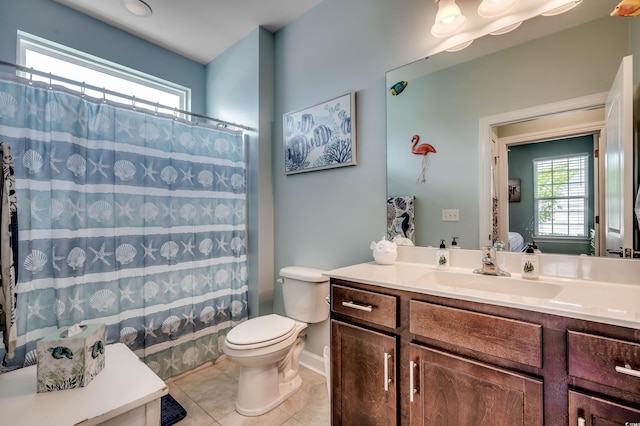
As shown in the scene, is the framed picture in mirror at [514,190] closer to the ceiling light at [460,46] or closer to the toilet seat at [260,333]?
the ceiling light at [460,46]

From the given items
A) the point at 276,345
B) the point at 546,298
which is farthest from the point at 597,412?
Answer: the point at 276,345

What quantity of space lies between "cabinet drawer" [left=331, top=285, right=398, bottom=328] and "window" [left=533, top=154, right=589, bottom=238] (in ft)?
2.56

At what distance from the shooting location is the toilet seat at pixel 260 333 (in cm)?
157

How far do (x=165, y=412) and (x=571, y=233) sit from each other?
230 cm

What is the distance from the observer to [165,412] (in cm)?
167

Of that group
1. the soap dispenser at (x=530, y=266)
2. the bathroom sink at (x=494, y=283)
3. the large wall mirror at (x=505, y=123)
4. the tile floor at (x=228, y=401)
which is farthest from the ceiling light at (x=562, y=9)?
the tile floor at (x=228, y=401)

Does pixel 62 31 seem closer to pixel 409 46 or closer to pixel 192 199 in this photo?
pixel 192 199

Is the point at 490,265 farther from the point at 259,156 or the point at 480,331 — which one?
the point at 259,156

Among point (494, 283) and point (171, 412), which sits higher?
point (494, 283)

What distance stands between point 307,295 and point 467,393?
1.12 metres

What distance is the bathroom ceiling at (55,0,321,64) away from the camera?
2.08 meters

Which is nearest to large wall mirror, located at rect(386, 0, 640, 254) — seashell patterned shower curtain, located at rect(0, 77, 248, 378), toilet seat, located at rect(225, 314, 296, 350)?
toilet seat, located at rect(225, 314, 296, 350)

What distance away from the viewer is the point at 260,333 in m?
1.65

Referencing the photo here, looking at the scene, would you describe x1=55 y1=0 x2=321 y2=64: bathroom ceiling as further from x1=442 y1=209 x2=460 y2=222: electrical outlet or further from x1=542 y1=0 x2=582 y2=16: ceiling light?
x1=442 y1=209 x2=460 y2=222: electrical outlet
